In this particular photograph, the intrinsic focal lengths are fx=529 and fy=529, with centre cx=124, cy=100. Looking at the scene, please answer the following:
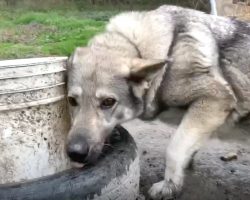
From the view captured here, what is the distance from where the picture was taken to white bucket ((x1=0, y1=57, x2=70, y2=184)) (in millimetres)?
3037

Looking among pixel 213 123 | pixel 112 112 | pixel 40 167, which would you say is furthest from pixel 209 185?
pixel 40 167

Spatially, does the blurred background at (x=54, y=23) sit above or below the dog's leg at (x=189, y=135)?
below

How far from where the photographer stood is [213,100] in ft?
11.9

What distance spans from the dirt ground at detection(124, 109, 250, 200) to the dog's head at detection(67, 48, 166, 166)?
502mm

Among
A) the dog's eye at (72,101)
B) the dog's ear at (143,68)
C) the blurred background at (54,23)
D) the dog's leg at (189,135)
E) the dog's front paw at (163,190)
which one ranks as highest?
the dog's ear at (143,68)

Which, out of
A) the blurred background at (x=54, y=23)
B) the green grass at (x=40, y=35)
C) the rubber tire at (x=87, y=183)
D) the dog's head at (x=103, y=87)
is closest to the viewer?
the rubber tire at (x=87, y=183)

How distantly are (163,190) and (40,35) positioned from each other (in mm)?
8660

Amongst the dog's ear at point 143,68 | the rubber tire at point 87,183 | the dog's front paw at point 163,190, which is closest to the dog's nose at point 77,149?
the rubber tire at point 87,183

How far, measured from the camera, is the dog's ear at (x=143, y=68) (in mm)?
3234

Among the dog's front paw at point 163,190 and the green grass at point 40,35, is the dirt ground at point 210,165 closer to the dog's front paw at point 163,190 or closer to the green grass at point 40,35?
the dog's front paw at point 163,190

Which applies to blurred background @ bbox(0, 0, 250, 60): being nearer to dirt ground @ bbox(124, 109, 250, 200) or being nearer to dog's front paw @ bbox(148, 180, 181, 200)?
dirt ground @ bbox(124, 109, 250, 200)

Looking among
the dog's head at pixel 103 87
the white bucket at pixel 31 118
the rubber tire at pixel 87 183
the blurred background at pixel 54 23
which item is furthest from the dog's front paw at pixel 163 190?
the blurred background at pixel 54 23

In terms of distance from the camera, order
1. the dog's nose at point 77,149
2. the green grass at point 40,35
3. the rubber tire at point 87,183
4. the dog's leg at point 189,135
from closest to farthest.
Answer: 1. the rubber tire at point 87,183
2. the dog's nose at point 77,149
3. the dog's leg at point 189,135
4. the green grass at point 40,35

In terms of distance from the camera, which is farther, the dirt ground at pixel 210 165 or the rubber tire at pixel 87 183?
the dirt ground at pixel 210 165
